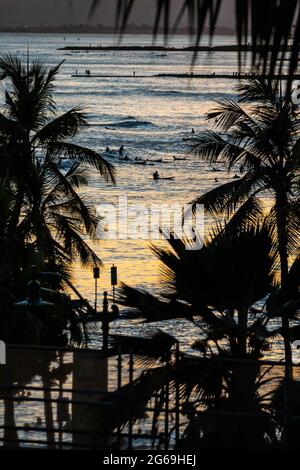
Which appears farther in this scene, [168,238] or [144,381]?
[168,238]

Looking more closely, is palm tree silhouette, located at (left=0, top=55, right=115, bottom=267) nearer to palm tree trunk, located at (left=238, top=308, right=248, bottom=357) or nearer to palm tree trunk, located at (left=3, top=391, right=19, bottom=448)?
palm tree trunk, located at (left=238, top=308, right=248, bottom=357)

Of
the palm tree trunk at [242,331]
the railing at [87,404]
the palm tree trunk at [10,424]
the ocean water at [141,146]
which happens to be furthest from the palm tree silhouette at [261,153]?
the palm tree trunk at [10,424]

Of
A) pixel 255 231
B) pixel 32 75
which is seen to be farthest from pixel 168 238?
pixel 32 75

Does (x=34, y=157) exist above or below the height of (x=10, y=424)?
above

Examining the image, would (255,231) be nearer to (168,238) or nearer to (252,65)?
(168,238)

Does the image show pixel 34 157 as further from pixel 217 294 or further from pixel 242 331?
pixel 242 331

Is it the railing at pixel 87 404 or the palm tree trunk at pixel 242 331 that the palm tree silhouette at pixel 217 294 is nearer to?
the palm tree trunk at pixel 242 331

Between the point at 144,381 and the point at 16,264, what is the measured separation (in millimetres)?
8813

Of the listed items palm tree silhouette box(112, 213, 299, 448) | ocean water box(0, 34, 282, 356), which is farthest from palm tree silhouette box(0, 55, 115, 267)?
palm tree silhouette box(112, 213, 299, 448)

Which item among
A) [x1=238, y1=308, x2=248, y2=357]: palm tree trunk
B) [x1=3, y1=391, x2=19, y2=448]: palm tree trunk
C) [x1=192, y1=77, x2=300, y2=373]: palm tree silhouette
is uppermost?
[x1=192, y1=77, x2=300, y2=373]: palm tree silhouette

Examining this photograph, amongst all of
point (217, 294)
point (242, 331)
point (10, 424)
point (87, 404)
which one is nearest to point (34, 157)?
point (217, 294)

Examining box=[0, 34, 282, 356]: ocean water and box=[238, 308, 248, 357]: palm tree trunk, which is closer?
box=[238, 308, 248, 357]: palm tree trunk

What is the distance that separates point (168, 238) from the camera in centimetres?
1149

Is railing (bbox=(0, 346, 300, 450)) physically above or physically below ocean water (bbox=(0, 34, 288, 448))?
below
